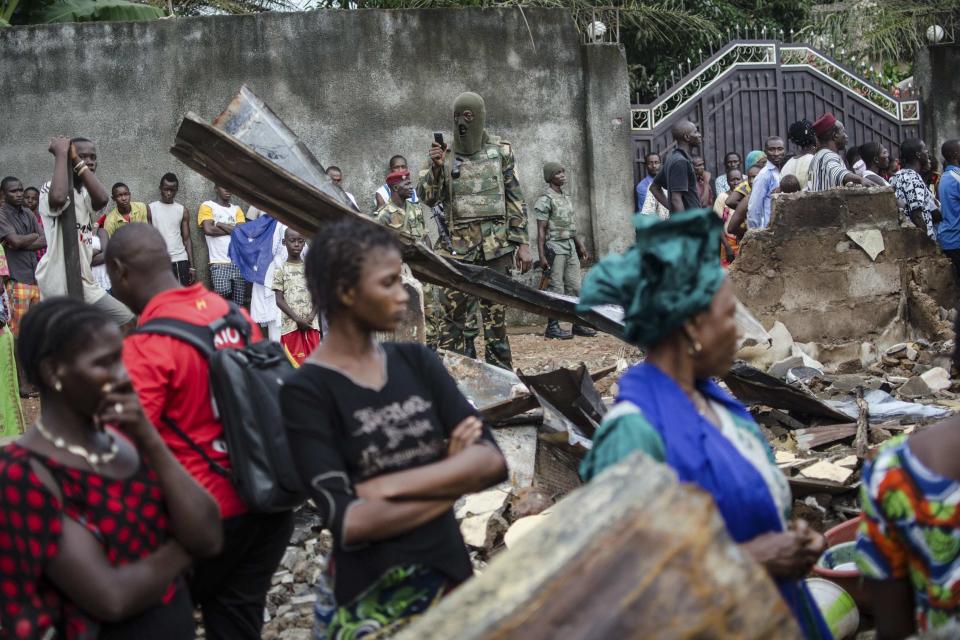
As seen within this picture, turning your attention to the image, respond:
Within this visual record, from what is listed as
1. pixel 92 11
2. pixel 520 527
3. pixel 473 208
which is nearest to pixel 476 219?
pixel 473 208

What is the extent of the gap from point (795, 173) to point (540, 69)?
392 cm

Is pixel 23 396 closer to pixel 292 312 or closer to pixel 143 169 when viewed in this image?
pixel 143 169

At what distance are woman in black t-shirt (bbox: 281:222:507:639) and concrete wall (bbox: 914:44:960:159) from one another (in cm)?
1546

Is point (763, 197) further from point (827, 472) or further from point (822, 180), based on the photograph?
point (827, 472)

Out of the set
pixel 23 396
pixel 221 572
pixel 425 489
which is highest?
pixel 425 489

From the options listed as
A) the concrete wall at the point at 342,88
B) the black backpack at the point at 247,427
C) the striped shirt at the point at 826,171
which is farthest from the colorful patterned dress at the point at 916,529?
the concrete wall at the point at 342,88

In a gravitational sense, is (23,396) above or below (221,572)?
below

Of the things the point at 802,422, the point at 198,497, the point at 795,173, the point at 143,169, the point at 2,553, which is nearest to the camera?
the point at 2,553

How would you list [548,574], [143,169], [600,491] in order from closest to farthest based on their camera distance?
1. [548,574]
2. [600,491]
3. [143,169]

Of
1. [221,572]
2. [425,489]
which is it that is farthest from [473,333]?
[425,489]

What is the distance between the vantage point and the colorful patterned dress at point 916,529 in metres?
2.49

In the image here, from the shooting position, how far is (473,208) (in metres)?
8.70

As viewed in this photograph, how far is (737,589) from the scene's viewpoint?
2045 mm

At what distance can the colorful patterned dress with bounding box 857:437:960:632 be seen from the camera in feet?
8.16
